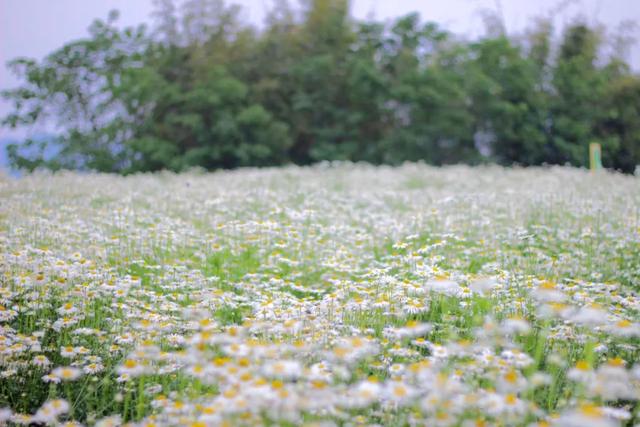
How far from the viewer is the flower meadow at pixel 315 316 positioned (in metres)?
2.92

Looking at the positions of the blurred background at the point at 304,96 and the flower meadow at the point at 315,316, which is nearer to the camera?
the flower meadow at the point at 315,316

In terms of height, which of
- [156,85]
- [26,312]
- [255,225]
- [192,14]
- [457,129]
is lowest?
[26,312]

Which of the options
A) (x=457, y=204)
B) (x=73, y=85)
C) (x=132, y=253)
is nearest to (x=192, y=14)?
(x=73, y=85)

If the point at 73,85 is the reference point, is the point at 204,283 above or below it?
below

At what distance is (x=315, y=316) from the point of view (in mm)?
4477

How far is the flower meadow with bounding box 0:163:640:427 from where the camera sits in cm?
292

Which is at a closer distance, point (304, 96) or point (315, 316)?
point (315, 316)

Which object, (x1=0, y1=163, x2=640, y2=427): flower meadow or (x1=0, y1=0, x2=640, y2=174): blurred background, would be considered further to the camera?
(x1=0, y1=0, x2=640, y2=174): blurred background

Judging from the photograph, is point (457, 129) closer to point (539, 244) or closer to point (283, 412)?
point (539, 244)

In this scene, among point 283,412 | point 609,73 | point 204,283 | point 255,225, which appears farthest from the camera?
point 609,73

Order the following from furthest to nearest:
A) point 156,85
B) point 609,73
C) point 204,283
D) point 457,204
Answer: point 609,73 < point 156,85 < point 457,204 < point 204,283

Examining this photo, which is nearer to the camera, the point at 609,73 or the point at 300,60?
the point at 300,60

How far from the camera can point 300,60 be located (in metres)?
28.1

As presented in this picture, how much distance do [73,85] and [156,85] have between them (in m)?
3.91
